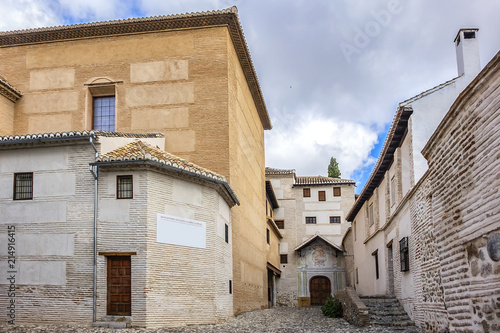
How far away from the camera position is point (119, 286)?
1346cm

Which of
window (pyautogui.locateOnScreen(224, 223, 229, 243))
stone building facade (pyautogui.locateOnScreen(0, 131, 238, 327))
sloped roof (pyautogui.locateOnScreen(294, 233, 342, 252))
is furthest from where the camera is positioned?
sloped roof (pyautogui.locateOnScreen(294, 233, 342, 252))

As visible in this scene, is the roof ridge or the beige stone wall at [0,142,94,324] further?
the roof ridge

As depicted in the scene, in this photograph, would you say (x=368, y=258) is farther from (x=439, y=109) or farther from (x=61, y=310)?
(x=61, y=310)

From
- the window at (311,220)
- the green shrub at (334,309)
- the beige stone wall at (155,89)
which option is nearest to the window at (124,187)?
the beige stone wall at (155,89)

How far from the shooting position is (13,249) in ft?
45.7

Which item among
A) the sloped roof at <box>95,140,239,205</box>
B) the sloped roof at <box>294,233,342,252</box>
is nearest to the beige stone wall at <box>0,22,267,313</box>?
the sloped roof at <box>95,140,239,205</box>

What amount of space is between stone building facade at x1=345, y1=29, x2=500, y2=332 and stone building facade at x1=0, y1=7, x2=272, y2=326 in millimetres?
5678

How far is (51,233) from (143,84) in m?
8.10

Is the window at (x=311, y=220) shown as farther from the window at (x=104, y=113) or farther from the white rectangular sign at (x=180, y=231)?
the white rectangular sign at (x=180, y=231)

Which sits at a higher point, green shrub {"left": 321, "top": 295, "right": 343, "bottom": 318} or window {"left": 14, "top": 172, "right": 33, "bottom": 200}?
window {"left": 14, "top": 172, "right": 33, "bottom": 200}

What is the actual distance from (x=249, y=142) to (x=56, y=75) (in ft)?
30.1

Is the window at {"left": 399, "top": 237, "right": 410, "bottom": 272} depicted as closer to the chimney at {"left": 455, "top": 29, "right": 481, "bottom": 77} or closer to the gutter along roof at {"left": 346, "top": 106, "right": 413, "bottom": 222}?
the gutter along roof at {"left": 346, "top": 106, "right": 413, "bottom": 222}

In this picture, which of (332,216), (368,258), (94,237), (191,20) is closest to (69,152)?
(94,237)

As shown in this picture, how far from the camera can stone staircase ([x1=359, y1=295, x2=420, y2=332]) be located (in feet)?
49.3
